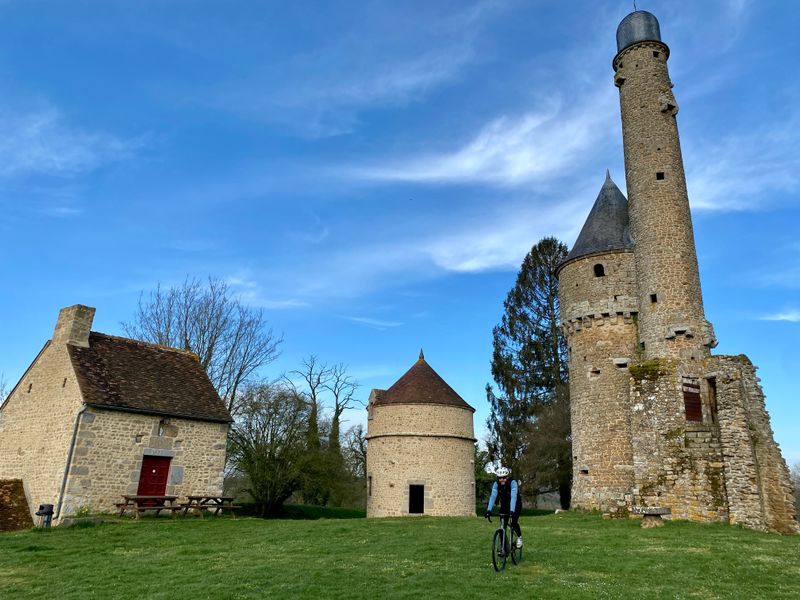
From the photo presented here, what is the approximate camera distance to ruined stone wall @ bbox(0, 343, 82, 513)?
52.5ft

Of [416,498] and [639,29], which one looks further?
[416,498]

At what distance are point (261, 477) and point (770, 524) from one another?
1981 cm

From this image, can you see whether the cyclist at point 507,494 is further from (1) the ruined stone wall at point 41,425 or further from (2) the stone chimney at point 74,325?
(2) the stone chimney at point 74,325

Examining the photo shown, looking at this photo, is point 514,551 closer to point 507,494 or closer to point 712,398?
point 507,494

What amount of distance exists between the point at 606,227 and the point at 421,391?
1032cm

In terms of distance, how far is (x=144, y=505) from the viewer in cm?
1658

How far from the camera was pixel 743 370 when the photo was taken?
15.5 meters

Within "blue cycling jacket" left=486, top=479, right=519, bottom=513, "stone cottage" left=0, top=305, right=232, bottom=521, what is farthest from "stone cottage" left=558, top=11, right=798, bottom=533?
"stone cottage" left=0, top=305, right=232, bottom=521

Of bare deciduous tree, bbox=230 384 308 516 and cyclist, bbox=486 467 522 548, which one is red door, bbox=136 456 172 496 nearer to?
bare deciduous tree, bbox=230 384 308 516

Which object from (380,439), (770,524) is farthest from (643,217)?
Result: (380,439)

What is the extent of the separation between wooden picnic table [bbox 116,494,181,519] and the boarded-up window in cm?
1497

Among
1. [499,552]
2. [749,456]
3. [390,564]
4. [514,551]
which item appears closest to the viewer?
[499,552]

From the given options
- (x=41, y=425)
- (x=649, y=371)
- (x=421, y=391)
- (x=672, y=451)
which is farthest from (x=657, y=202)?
(x=41, y=425)

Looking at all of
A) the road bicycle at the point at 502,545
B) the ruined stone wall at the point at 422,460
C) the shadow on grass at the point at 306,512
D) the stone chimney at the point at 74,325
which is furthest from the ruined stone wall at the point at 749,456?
the stone chimney at the point at 74,325
